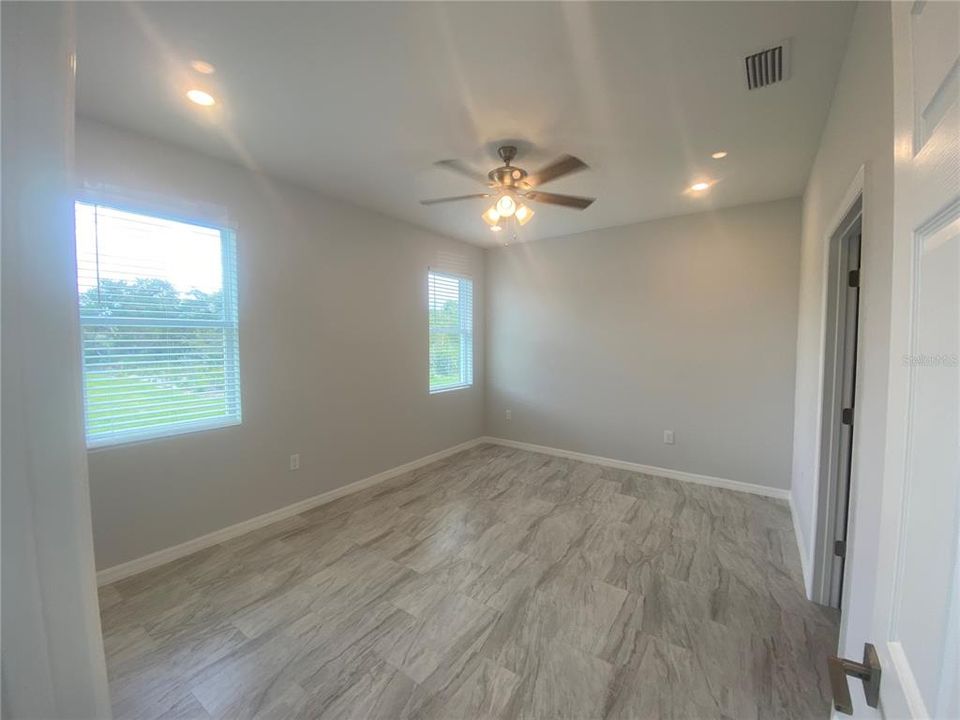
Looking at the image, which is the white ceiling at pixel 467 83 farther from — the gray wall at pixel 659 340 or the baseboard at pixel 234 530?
the baseboard at pixel 234 530

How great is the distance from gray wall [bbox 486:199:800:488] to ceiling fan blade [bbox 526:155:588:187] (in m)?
2.12

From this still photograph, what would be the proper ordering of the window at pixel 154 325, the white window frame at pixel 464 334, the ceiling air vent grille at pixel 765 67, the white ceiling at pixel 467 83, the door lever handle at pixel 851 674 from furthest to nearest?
the white window frame at pixel 464 334, the window at pixel 154 325, the ceiling air vent grille at pixel 765 67, the white ceiling at pixel 467 83, the door lever handle at pixel 851 674

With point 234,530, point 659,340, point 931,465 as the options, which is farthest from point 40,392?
point 659,340

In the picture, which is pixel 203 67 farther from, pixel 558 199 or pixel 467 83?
pixel 558 199

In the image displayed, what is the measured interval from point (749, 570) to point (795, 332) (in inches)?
80.7

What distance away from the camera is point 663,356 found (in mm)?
3859

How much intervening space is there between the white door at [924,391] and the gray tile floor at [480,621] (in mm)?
1294

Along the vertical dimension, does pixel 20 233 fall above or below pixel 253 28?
below

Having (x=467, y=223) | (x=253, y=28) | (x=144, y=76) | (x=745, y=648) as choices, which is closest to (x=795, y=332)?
(x=745, y=648)

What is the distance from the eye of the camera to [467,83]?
5.93 ft

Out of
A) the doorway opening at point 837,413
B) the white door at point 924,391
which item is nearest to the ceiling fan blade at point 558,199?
the doorway opening at point 837,413

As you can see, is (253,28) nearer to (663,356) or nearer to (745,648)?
(745,648)

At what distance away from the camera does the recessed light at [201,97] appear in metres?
1.87

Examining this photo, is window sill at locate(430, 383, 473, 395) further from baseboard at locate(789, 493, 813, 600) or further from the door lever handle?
the door lever handle
